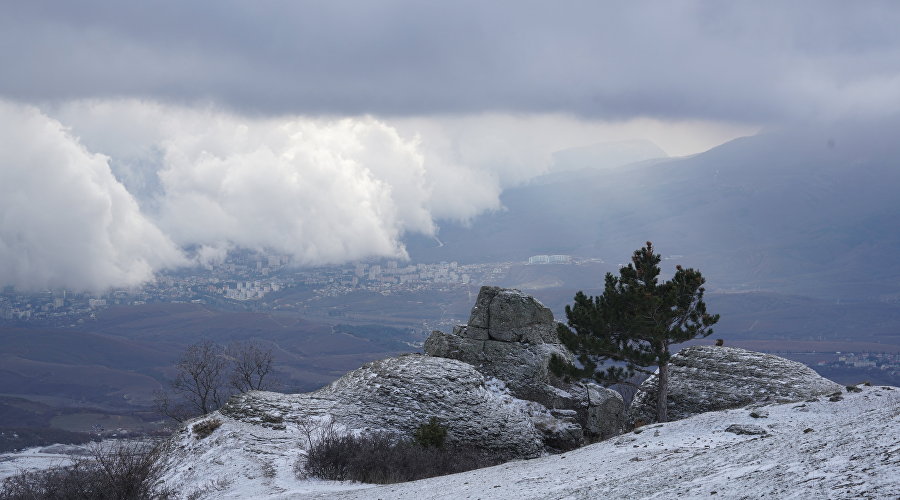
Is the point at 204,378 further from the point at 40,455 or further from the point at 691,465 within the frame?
the point at 40,455

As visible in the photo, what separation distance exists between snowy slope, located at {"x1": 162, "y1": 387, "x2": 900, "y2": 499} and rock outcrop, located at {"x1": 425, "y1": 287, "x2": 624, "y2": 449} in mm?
9777

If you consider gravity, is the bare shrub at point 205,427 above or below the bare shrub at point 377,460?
above

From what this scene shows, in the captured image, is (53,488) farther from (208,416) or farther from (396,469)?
(396,469)

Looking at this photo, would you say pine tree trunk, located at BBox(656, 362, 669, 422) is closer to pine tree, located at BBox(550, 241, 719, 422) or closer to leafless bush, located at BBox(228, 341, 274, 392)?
pine tree, located at BBox(550, 241, 719, 422)

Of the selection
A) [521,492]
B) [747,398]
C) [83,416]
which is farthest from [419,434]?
[83,416]

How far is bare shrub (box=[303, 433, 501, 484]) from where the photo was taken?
25797 millimetres

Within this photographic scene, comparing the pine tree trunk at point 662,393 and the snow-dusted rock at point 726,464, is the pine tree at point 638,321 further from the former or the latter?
the snow-dusted rock at point 726,464

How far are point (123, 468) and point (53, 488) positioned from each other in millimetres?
2462

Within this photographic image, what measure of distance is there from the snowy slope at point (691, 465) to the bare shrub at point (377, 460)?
2.67ft

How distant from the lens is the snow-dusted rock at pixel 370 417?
27703mm

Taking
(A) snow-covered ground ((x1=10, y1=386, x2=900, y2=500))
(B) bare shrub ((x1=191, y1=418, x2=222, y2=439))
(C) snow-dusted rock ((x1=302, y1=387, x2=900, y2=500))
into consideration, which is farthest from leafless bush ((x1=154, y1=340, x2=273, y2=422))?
(C) snow-dusted rock ((x1=302, y1=387, x2=900, y2=500))

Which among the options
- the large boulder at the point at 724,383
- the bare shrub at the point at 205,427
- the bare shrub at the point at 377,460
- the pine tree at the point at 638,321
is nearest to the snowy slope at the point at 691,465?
the bare shrub at the point at 205,427

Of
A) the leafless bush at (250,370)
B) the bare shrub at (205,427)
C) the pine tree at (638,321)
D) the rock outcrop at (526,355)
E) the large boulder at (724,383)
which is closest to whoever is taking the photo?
the bare shrub at (205,427)

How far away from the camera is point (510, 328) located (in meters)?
40.2
